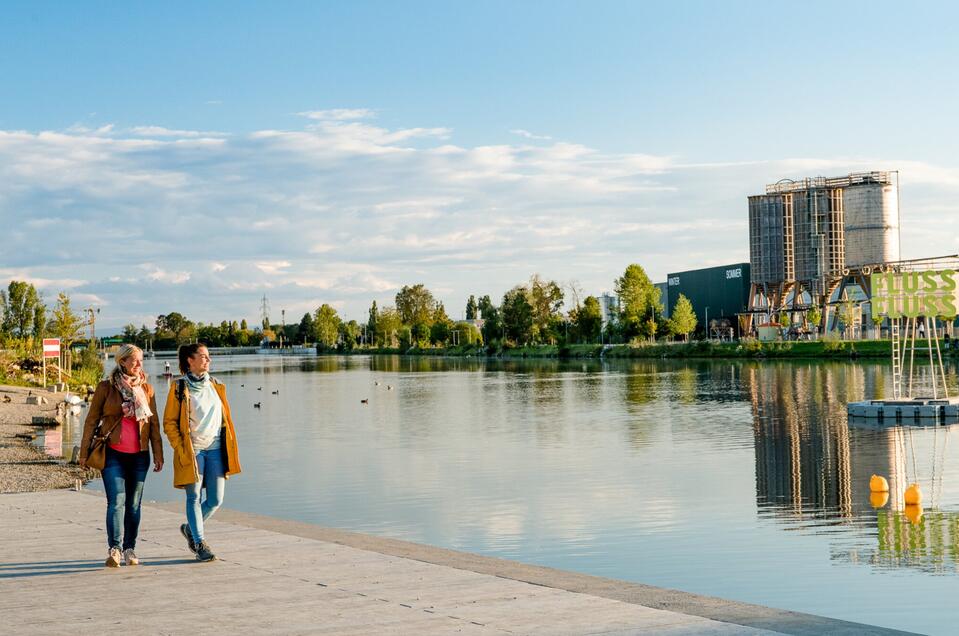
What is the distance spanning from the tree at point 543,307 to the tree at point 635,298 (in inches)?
885

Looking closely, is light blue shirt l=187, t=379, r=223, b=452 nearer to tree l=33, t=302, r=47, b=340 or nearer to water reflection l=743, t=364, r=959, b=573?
water reflection l=743, t=364, r=959, b=573

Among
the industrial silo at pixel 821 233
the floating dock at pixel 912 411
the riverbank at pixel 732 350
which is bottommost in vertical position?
the floating dock at pixel 912 411

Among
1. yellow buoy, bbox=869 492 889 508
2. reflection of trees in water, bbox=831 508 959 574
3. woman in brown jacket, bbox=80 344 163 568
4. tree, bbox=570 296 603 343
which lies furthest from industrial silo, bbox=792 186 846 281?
woman in brown jacket, bbox=80 344 163 568

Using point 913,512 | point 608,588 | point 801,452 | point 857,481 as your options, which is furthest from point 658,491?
point 608,588

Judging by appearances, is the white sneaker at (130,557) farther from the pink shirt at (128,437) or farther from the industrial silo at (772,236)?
the industrial silo at (772,236)

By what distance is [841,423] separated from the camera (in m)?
38.9

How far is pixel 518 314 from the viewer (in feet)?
548

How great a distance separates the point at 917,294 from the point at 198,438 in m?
36.2

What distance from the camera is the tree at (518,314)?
166 m

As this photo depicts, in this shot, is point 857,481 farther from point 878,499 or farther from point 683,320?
point 683,320

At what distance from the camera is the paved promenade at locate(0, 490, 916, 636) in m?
8.38

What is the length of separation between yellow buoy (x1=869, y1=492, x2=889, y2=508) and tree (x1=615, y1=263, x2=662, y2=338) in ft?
395

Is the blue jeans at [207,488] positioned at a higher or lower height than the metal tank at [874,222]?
lower

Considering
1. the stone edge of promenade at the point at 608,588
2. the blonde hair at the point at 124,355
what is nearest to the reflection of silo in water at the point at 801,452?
the stone edge of promenade at the point at 608,588
